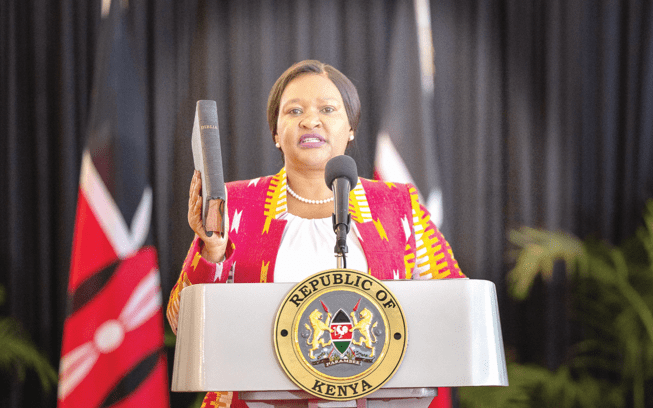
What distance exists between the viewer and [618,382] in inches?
113

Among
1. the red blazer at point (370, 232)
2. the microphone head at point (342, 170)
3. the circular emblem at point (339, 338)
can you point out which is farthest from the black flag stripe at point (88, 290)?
the circular emblem at point (339, 338)

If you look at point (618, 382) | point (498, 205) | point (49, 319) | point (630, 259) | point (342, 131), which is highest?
point (342, 131)

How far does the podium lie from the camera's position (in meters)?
0.76

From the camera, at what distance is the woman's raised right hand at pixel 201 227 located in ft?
3.37

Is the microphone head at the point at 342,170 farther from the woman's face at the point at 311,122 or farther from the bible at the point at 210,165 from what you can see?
the woman's face at the point at 311,122

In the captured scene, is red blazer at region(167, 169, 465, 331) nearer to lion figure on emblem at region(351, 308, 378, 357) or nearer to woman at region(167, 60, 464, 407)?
woman at region(167, 60, 464, 407)

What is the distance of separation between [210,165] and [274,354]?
0.32 metres

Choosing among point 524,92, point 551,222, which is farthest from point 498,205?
point 524,92

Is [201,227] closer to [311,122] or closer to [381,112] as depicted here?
[311,122]

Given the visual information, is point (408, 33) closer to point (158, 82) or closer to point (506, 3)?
point (506, 3)

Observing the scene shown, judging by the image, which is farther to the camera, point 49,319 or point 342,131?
point 49,319

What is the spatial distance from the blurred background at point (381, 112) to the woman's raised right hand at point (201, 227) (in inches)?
69.4

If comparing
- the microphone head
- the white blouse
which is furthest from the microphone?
the white blouse

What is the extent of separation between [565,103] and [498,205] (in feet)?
2.04
